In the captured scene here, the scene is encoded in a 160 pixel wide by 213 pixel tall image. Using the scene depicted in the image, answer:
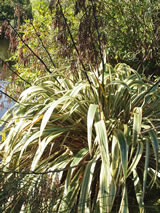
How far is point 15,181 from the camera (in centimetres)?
154

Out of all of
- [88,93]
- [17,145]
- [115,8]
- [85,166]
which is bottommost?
[85,166]

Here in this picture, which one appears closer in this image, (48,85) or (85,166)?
(85,166)

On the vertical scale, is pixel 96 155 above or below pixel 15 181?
above

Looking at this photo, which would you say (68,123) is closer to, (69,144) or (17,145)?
(69,144)

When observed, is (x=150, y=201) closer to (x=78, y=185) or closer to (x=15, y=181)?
(x=78, y=185)

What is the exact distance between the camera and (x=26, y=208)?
1.49 meters

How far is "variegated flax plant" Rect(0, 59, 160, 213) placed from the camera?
5.27 ft

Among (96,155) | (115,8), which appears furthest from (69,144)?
(115,8)

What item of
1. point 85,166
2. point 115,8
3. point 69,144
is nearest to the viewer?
point 85,166

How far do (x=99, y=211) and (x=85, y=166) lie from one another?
370 mm

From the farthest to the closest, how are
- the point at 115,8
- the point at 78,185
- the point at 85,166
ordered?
the point at 115,8 → the point at 85,166 → the point at 78,185

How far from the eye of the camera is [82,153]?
6.42 ft

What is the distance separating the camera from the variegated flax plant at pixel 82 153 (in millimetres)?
1605

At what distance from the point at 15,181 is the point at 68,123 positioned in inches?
36.3
